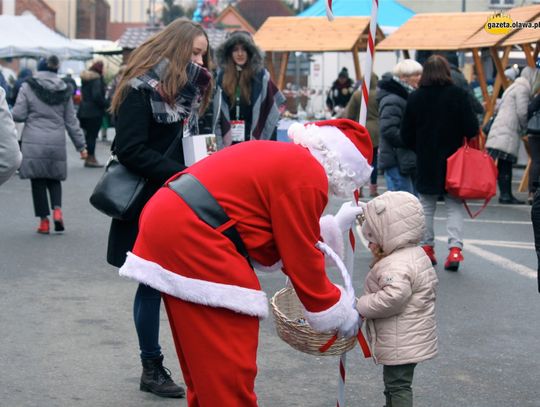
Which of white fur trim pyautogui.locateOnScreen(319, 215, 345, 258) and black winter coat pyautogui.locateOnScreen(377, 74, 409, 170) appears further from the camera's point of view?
black winter coat pyautogui.locateOnScreen(377, 74, 409, 170)

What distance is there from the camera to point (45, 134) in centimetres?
1130

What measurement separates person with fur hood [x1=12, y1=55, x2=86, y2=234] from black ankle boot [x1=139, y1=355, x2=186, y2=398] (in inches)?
235

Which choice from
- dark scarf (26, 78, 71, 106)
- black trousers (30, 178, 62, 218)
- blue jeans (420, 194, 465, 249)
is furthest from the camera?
dark scarf (26, 78, 71, 106)

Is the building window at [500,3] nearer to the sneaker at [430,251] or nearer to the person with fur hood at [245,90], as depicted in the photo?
the sneaker at [430,251]

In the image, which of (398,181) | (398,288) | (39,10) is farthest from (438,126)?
(39,10)

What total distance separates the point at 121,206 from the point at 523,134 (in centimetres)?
1031

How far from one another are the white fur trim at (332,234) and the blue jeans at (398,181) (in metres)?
6.42

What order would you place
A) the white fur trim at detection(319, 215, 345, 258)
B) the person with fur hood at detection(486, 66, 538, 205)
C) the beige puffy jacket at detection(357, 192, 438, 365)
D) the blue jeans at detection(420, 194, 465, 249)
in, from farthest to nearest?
the person with fur hood at detection(486, 66, 538, 205) < the blue jeans at detection(420, 194, 465, 249) < the beige puffy jacket at detection(357, 192, 438, 365) < the white fur trim at detection(319, 215, 345, 258)

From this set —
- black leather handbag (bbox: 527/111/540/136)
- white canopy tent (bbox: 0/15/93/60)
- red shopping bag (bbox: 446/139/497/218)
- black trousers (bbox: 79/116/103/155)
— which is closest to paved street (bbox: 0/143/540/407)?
red shopping bag (bbox: 446/139/497/218)

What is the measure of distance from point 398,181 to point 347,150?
7.12 metres

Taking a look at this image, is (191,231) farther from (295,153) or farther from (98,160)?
(98,160)

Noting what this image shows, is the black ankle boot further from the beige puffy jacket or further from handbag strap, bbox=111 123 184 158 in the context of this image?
the beige puffy jacket

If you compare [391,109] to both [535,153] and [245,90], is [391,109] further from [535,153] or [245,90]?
[245,90]

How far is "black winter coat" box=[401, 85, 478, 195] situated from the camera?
9320mm
